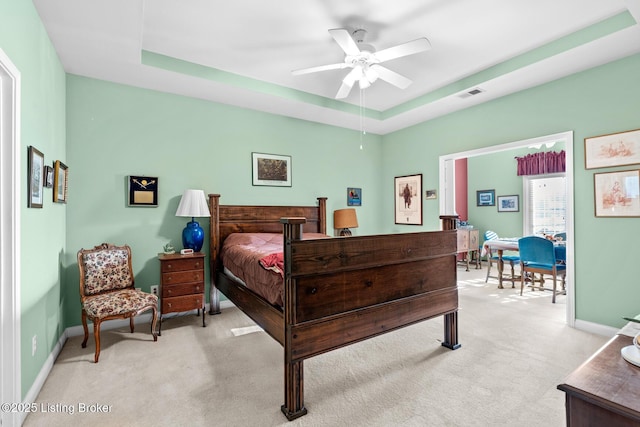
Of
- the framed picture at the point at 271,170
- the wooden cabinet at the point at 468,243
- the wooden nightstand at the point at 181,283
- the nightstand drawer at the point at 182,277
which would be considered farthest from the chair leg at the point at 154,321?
the wooden cabinet at the point at 468,243

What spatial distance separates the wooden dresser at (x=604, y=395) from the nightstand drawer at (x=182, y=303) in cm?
317

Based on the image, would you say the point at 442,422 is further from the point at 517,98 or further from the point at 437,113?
the point at 437,113

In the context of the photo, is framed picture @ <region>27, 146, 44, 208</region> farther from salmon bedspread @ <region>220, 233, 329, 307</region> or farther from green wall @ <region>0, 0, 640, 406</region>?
salmon bedspread @ <region>220, 233, 329, 307</region>

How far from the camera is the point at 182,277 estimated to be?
3.30 m

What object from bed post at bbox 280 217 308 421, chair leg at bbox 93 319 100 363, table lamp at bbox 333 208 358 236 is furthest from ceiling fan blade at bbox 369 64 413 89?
chair leg at bbox 93 319 100 363

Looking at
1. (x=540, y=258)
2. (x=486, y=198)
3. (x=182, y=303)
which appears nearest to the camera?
(x=182, y=303)

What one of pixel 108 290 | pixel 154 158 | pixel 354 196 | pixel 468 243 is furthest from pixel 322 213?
pixel 468 243

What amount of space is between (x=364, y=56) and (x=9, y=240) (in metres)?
2.80

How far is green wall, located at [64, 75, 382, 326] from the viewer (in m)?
3.23

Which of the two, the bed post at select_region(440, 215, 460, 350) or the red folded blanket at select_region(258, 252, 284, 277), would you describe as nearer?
the red folded blanket at select_region(258, 252, 284, 277)

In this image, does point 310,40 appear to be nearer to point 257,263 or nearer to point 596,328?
point 257,263

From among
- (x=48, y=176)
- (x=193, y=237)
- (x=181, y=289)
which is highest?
(x=48, y=176)

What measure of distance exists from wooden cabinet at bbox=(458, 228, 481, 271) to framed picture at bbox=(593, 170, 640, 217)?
364cm

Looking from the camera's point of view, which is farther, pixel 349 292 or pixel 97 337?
pixel 97 337
